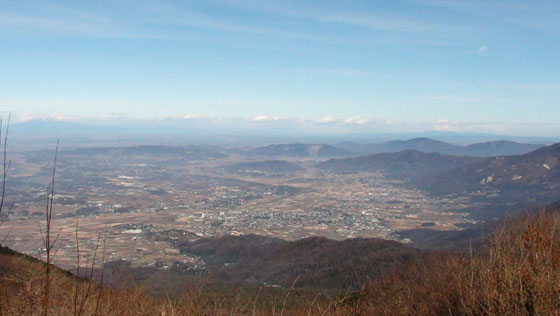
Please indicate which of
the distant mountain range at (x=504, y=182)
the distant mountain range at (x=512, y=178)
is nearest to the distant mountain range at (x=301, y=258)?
the distant mountain range at (x=504, y=182)

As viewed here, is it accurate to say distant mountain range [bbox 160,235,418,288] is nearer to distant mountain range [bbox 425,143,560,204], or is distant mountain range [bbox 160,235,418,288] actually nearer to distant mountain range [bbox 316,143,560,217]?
distant mountain range [bbox 316,143,560,217]

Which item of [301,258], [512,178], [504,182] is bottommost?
[301,258]

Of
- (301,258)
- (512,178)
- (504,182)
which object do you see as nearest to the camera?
(301,258)

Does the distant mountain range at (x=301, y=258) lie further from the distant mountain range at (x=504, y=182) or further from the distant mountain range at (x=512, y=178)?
the distant mountain range at (x=512, y=178)

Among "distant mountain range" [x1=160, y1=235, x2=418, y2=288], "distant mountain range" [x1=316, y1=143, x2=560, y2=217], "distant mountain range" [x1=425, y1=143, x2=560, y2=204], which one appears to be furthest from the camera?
"distant mountain range" [x1=425, y1=143, x2=560, y2=204]

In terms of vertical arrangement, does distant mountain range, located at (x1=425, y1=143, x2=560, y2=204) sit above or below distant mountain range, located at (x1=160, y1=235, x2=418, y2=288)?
above

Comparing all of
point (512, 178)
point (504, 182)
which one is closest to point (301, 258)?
point (504, 182)

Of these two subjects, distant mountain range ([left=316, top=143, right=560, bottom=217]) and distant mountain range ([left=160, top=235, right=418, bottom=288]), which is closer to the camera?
distant mountain range ([left=160, top=235, right=418, bottom=288])

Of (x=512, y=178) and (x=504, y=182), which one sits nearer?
(x=504, y=182)

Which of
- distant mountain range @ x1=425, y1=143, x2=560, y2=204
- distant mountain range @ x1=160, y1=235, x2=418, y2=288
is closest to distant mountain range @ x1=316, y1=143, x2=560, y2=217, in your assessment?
distant mountain range @ x1=425, y1=143, x2=560, y2=204

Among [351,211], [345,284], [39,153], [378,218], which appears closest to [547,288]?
[345,284]

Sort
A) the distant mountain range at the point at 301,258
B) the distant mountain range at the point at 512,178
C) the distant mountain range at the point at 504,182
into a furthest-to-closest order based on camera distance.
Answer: the distant mountain range at the point at 512,178
the distant mountain range at the point at 504,182
the distant mountain range at the point at 301,258

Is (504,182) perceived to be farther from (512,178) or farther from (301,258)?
(301,258)
